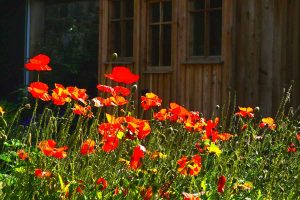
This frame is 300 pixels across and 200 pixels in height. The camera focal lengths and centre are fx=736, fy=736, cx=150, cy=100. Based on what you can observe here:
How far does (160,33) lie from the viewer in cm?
1016

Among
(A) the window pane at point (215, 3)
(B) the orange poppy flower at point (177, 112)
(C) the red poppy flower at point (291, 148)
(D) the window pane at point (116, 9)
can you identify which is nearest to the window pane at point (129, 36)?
(D) the window pane at point (116, 9)

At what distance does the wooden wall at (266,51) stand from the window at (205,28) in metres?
0.30

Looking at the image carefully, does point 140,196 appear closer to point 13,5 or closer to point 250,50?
point 250,50

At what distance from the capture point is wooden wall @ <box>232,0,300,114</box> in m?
8.88

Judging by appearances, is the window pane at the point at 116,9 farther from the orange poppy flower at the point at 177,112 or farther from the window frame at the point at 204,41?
the orange poppy flower at the point at 177,112

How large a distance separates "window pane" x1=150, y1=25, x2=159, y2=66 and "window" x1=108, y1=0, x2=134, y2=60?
17.9 inches

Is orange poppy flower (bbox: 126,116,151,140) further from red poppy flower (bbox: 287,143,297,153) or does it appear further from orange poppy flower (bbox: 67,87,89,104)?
red poppy flower (bbox: 287,143,297,153)

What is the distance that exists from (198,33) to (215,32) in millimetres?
363

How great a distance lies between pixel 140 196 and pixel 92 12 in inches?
417

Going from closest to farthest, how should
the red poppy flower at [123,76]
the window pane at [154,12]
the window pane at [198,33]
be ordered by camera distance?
the red poppy flower at [123,76], the window pane at [198,33], the window pane at [154,12]

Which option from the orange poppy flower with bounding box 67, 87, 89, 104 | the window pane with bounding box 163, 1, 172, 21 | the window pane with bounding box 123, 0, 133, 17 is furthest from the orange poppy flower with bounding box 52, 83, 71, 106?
the window pane with bounding box 123, 0, 133, 17

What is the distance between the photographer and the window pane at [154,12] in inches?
405

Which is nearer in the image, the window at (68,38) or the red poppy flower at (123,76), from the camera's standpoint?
the red poppy flower at (123,76)

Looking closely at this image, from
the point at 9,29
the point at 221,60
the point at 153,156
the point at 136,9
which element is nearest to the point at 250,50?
the point at 221,60
